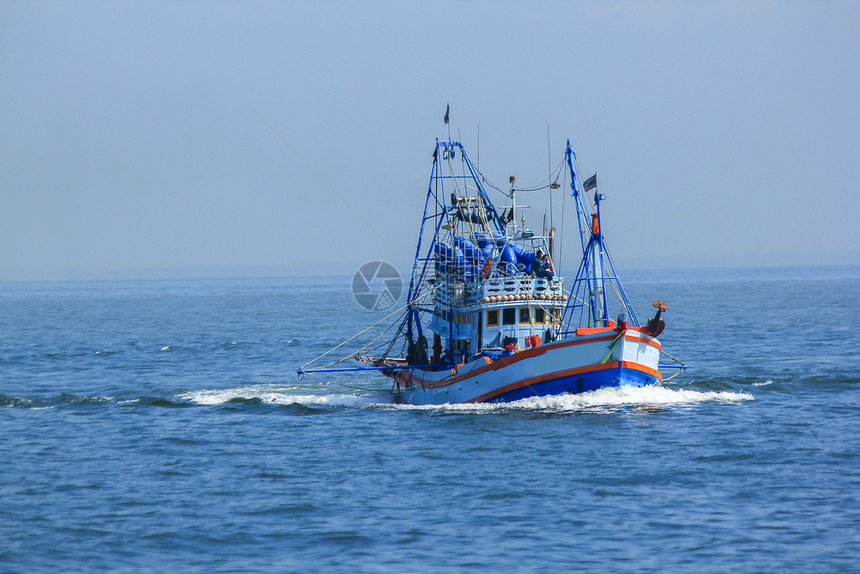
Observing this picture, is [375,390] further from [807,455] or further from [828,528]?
[828,528]

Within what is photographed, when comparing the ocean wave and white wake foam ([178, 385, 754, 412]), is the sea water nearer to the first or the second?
white wake foam ([178, 385, 754, 412])

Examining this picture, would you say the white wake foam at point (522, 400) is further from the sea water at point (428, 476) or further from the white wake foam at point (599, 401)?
the sea water at point (428, 476)

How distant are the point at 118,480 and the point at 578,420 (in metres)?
18.2

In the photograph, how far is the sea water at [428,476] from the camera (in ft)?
73.9

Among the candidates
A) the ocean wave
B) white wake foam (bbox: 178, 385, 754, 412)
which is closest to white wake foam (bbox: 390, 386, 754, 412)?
white wake foam (bbox: 178, 385, 754, 412)

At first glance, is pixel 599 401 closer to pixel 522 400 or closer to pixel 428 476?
pixel 522 400

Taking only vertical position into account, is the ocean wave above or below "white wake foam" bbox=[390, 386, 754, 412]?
below

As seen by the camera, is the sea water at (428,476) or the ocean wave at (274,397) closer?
the sea water at (428,476)

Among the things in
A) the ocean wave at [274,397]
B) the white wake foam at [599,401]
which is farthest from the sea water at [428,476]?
the ocean wave at [274,397]

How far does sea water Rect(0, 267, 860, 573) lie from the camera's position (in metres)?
22.5

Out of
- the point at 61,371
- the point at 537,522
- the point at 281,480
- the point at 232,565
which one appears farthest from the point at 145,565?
the point at 61,371

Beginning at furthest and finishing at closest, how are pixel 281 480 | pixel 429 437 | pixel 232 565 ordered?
pixel 429 437 < pixel 281 480 < pixel 232 565

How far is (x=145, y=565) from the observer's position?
22.3 metres

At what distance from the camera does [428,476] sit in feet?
98.6
